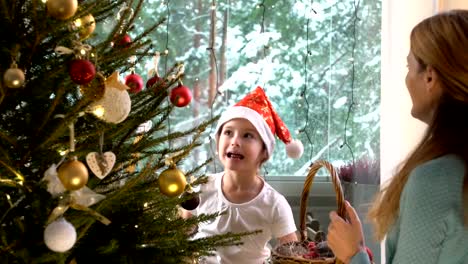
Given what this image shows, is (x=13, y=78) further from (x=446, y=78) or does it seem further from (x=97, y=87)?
(x=446, y=78)

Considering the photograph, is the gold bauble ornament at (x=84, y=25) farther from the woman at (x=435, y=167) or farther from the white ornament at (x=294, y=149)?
the white ornament at (x=294, y=149)

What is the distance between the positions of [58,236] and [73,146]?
135 millimetres

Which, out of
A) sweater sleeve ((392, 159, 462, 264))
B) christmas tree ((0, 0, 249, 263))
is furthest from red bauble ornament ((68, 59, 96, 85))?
sweater sleeve ((392, 159, 462, 264))

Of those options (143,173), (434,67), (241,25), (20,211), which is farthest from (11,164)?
(241,25)

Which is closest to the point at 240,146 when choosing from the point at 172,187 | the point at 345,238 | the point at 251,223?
the point at 251,223

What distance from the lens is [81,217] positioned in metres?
0.92

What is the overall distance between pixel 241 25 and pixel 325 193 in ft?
2.44

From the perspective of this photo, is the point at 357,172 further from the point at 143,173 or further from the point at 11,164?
the point at 11,164

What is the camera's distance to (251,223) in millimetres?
2031

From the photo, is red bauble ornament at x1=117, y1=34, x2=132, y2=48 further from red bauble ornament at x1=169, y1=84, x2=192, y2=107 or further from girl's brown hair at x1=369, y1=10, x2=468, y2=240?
girl's brown hair at x1=369, y1=10, x2=468, y2=240

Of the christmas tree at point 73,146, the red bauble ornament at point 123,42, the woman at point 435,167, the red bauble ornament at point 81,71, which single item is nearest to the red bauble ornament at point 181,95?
the christmas tree at point 73,146

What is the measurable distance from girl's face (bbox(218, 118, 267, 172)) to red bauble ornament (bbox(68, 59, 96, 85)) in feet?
3.90

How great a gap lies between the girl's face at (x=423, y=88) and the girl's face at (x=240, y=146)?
845mm

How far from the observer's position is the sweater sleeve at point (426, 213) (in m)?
1.11
